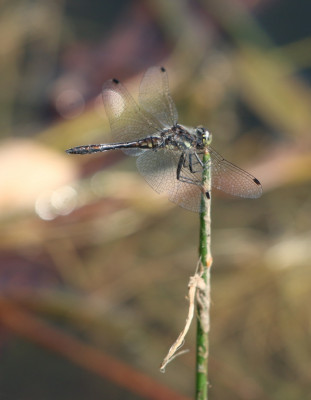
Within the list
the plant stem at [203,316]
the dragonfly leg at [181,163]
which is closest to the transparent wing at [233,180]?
the dragonfly leg at [181,163]

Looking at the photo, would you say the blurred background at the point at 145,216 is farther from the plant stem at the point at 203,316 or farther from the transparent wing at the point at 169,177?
the plant stem at the point at 203,316

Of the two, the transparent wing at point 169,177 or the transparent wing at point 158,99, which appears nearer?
the transparent wing at point 169,177

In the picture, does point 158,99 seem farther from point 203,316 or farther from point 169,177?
point 203,316

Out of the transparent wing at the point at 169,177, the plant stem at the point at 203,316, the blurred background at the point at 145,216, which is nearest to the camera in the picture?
the plant stem at the point at 203,316

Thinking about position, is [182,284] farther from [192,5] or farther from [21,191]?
[192,5]

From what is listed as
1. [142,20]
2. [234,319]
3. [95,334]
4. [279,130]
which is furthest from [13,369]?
[142,20]

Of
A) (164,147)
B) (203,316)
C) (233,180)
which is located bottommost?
(203,316)

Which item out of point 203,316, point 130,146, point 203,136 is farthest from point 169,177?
point 203,316
